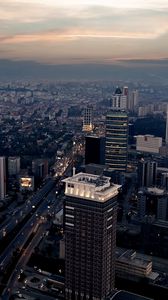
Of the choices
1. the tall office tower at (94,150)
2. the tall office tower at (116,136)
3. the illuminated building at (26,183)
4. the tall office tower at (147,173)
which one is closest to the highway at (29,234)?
the illuminated building at (26,183)

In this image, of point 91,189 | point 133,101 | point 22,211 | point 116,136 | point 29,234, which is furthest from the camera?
point 133,101

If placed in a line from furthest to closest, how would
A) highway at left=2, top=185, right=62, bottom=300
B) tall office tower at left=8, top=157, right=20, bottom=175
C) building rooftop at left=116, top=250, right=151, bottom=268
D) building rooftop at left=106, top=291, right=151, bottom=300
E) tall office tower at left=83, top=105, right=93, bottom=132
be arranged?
tall office tower at left=83, top=105, right=93, bottom=132
tall office tower at left=8, top=157, right=20, bottom=175
building rooftop at left=116, top=250, right=151, bottom=268
highway at left=2, top=185, right=62, bottom=300
building rooftop at left=106, top=291, right=151, bottom=300

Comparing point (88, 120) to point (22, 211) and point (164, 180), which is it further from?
point (22, 211)

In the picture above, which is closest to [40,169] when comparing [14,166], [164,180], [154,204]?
[14,166]

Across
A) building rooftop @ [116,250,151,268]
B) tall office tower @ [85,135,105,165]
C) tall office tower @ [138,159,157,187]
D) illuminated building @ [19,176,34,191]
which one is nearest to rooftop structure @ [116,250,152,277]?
building rooftop @ [116,250,151,268]

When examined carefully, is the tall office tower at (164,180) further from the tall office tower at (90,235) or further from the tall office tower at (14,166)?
the tall office tower at (90,235)

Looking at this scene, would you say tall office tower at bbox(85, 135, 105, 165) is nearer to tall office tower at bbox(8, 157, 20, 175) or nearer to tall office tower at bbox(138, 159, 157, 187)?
tall office tower at bbox(138, 159, 157, 187)
